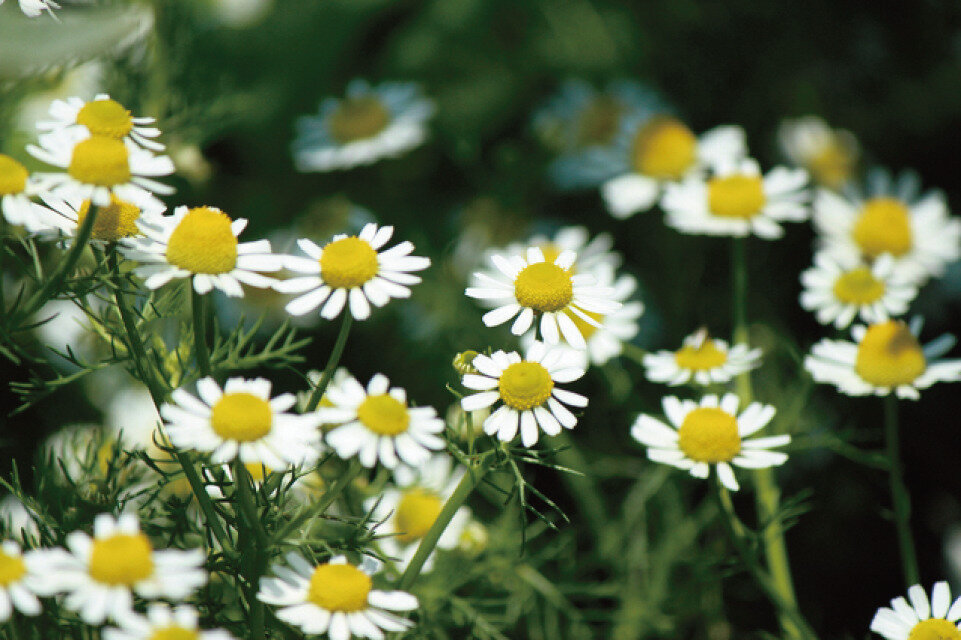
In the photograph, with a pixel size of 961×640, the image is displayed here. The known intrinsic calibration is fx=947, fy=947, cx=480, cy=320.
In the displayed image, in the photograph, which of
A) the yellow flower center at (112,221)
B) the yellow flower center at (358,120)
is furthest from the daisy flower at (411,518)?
the yellow flower center at (358,120)

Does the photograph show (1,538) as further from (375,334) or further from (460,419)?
(375,334)

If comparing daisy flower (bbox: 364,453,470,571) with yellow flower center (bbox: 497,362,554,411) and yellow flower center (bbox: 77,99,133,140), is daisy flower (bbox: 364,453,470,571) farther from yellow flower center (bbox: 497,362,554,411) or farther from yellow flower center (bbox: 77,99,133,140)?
yellow flower center (bbox: 77,99,133,140)

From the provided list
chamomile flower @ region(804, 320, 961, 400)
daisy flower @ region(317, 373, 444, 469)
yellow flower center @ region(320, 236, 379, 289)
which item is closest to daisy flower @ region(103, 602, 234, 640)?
daisy flower @ region(317, 373, 444, 469)

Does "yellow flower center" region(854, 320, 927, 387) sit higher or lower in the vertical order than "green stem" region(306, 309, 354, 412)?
higher

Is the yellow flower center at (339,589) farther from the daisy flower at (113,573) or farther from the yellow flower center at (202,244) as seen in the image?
the yellow flower center at (202,244)

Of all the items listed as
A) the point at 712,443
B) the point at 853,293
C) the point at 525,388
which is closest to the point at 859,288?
the point at 853,293

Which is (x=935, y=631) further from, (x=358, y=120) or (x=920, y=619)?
(x=358, y=120)

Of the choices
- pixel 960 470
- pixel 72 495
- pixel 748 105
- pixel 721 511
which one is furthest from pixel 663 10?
pixel 72 495

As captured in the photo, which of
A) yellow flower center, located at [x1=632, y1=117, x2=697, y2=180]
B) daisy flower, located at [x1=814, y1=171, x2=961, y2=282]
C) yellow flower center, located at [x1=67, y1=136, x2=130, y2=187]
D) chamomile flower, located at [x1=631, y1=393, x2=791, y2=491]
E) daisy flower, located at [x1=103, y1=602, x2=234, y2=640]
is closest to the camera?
daisy flower, located at [x1=103, y1=602, x2=234, y2=640]

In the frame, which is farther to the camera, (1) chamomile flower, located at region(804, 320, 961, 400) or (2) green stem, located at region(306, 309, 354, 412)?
(1) chamomile flower, located at region(804, 320, 961, 400)
